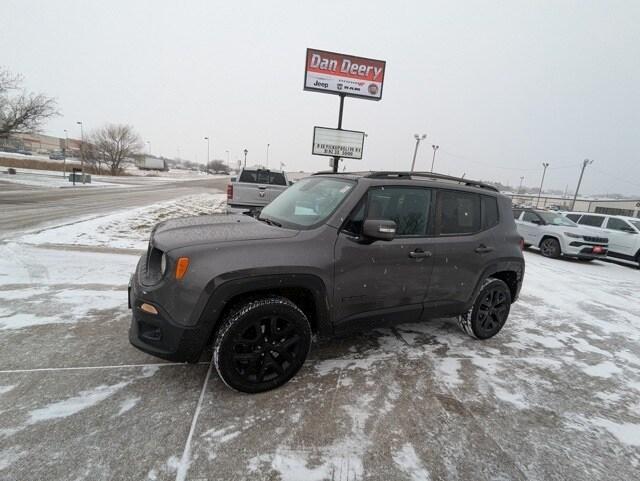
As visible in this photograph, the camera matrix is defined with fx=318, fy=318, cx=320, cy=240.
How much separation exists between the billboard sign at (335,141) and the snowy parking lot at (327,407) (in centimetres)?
965

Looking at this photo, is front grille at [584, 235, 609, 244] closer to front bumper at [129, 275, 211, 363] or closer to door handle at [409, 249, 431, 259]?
door handle at [409, 249, 431, 259]

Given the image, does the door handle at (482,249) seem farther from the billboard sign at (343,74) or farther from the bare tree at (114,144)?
the bare tree at (114,144)

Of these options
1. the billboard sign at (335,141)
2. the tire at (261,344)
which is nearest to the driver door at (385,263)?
the tire at (261,344)

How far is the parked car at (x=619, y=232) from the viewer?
10.6m

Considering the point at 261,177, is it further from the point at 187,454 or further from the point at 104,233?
the point at 187,454

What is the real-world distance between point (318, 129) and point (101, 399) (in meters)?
11.5

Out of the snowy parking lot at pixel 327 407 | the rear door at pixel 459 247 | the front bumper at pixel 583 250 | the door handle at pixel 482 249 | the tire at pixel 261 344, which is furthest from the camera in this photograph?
the front bumper at pixel 583 250

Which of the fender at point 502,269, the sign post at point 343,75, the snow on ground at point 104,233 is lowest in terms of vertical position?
the snow on ground at point 104,233

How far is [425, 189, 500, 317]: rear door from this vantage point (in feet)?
10.5

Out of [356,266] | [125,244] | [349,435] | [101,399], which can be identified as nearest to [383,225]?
[356,266]

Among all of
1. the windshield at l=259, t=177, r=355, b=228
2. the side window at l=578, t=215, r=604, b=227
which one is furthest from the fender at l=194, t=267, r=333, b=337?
the side window at l=578, t=215, r=604, b=227

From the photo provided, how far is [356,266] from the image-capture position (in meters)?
2.71

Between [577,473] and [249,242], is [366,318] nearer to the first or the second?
[249,242]

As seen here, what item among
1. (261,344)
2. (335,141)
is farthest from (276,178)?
(261,344)
